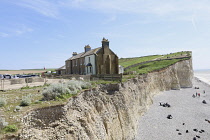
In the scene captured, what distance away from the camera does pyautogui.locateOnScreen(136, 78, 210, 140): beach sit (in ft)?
77.8

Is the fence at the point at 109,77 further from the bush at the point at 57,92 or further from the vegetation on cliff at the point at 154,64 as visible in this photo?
the vegetation on cliff at the point at 154,64

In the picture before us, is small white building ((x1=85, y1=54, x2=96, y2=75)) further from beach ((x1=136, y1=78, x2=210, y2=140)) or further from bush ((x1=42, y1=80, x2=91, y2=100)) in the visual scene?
bush ((x1=42, y1=80, x2=91, y2=100))

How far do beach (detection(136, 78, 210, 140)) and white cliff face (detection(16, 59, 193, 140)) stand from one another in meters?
2.15

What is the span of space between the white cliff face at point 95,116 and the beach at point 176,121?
2152mm

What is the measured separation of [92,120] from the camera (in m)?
16.5

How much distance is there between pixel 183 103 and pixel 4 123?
39.1m

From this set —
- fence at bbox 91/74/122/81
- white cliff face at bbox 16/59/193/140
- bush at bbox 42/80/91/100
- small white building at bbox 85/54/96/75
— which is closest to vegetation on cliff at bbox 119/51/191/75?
small white building at bbox 85/54/96/75

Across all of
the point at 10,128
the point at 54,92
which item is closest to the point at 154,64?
the point at 54,92

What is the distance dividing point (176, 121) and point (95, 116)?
1879cm

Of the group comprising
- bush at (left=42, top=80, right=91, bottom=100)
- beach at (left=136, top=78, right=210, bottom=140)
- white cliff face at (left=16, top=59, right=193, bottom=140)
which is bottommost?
beach at (left=136, top=78, right=210, bottom=140)

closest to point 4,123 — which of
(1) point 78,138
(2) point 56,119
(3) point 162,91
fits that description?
(2) point 56,119

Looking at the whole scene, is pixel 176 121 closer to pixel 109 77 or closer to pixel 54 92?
pixel 109 77

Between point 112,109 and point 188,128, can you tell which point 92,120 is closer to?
point 112,109

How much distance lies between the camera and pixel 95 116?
56.7 ft
